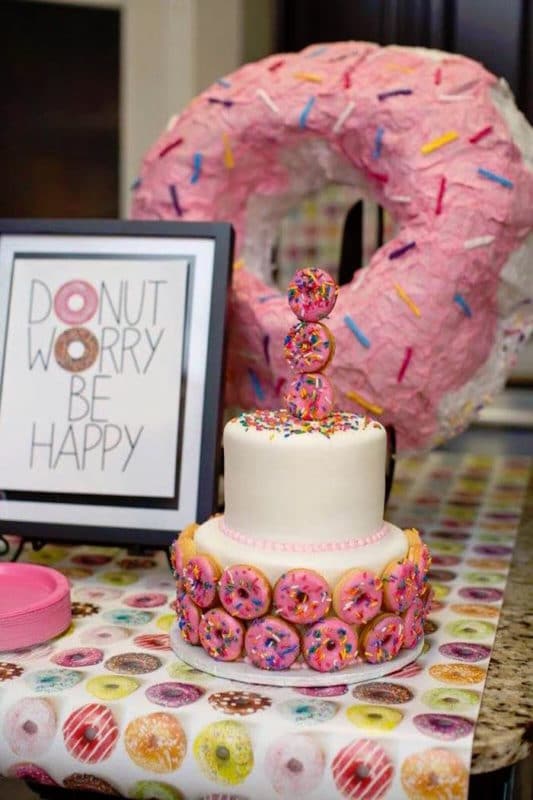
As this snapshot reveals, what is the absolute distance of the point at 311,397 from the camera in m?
0.83

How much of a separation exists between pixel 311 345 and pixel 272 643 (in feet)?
0.78

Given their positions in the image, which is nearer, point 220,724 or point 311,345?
point 220,724

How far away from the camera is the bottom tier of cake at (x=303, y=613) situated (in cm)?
76

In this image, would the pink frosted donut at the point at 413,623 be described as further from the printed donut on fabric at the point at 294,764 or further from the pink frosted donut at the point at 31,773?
the pink frosted donut at the point at 31,773

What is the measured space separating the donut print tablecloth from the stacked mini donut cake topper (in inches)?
8.6

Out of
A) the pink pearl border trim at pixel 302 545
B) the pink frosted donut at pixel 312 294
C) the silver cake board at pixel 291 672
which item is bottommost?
the silver cake board at pixel 291 672

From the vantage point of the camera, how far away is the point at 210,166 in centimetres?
116

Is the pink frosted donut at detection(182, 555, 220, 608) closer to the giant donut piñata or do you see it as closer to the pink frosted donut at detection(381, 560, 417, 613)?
the pink frosted donut at detection(381, 560, 417, 613)

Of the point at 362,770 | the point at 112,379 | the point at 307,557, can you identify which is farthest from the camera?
the point at 112,379

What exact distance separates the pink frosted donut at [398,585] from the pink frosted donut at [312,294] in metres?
0.21

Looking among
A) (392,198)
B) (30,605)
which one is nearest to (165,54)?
(392,198)

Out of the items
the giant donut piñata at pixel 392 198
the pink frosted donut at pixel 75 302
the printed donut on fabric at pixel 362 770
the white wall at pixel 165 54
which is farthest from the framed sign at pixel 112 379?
the white wall at pixel 165 54

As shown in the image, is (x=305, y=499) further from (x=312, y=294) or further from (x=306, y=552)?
(x=312, y=294)

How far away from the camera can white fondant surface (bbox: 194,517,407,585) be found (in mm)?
774
